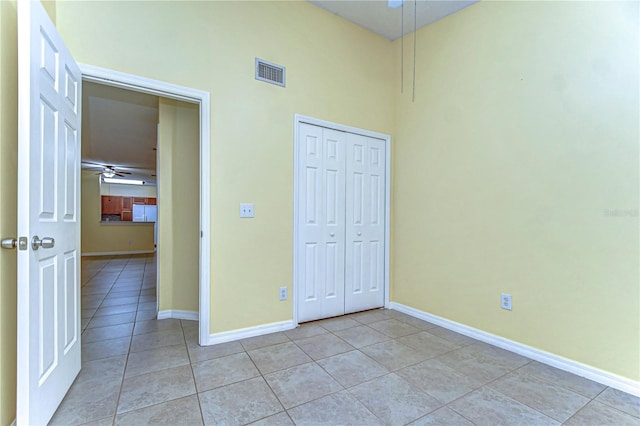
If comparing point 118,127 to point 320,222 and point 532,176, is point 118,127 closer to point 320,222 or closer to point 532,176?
point 320,222

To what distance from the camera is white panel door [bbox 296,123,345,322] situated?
9.82 feet

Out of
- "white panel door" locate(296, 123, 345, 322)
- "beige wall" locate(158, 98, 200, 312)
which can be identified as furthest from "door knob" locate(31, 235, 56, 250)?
"white panel door" locate(296, 123, 345, 322)

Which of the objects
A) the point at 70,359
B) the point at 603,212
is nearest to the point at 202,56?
the point at 70,359

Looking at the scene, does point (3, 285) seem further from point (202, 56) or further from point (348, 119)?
point (348, 119)

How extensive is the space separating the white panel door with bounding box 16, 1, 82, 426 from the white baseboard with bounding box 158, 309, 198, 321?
1208mm

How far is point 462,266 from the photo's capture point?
9.50 ft

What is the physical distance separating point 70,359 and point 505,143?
3501 millimetres

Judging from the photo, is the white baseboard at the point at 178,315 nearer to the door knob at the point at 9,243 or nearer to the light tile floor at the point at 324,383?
the light tile floor at the point at 324,383

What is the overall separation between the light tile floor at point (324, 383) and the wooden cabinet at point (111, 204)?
29.9ft

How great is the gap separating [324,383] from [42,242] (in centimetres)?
173

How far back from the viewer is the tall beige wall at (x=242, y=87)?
2.21 meters

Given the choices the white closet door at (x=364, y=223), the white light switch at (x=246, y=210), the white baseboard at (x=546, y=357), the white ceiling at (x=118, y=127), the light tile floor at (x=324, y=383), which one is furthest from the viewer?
the white ceiling at (x=118, y=127)

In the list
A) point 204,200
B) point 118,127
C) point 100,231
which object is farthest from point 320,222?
point 100,231

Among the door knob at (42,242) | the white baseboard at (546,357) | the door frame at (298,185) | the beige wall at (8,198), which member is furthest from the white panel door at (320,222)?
the beige wall at (8,198)
